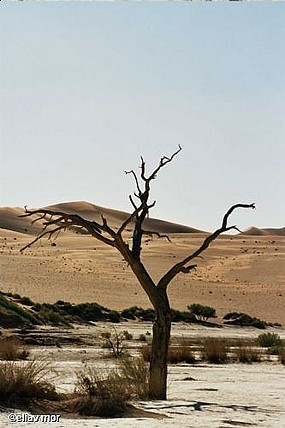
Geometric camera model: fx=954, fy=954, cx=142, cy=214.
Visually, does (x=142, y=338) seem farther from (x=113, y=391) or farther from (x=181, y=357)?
(x=113, y=391)

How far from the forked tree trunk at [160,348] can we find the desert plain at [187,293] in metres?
0.50

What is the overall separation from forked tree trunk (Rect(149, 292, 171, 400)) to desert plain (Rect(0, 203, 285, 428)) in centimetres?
50

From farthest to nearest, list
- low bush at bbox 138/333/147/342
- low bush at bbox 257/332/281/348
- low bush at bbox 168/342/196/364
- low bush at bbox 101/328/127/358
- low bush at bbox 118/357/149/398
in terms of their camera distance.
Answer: low bush at bbox 257/332/281/348 < low bush at bbox 138/333/147/342 < low bush at bbox 101/328/127/358 < low bush at bbox 168/342/196/364 < low bush at bbox 118/357/149/398

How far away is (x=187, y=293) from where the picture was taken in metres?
70.7

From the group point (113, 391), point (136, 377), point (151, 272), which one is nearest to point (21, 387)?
point (113, 391)

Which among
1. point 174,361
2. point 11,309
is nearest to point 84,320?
point 11,309

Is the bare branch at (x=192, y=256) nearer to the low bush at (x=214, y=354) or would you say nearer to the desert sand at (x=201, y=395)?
the desert sand at (x=201, y=395)

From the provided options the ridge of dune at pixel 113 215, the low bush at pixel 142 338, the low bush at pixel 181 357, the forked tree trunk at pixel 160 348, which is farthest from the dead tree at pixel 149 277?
the ridge of dune at pixel 113 215

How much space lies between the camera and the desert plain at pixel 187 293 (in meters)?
16.1

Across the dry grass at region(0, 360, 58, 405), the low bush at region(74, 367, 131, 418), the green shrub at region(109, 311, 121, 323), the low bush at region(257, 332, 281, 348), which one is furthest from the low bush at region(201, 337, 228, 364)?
the green shrub at region(109, 311, 121, 323)

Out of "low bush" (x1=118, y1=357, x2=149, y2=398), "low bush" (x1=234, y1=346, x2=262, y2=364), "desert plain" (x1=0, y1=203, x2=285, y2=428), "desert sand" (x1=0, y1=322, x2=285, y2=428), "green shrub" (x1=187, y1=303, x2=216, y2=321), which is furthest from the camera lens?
"green shrub" (x1=187, y1=303, x2=216, y2=321)

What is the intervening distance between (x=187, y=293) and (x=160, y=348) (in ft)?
→ 176

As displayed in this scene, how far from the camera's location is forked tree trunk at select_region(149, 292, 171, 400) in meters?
17.3

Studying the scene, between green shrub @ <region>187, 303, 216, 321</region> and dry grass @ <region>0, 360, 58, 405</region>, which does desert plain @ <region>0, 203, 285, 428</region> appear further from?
green shrub @ <region>187, 303, 216, 321</region>
